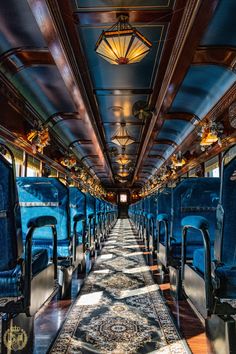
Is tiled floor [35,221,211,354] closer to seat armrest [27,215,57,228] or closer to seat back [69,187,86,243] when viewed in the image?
seat armrest [27,215,57,228]

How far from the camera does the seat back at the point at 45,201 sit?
105 inches

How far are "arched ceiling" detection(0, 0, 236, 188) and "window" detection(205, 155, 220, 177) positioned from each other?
116cm

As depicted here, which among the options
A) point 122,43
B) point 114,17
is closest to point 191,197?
point 122,43

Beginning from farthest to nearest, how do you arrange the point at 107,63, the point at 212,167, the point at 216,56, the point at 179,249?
the point at 212,167, the point at 107,63, the point at 216,56, the point at 179,249

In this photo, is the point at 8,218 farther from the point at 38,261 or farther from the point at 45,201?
the point at 45,201

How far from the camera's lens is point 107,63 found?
17.5ft

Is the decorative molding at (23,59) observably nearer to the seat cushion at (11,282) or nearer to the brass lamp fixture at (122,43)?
the brass lamp fixture at (122,43)

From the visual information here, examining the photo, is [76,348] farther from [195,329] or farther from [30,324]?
[195,329]

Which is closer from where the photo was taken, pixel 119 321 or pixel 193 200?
pixel 119 321

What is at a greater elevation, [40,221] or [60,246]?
[40,221]

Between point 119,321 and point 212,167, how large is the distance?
20.1 feet

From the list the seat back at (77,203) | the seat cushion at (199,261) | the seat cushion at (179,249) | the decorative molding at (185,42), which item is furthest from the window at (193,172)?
the seat cushion at (199,261)

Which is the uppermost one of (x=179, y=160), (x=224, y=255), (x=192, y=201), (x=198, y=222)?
(x=179, y=160)

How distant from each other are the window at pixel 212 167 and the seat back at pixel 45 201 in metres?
5.15
